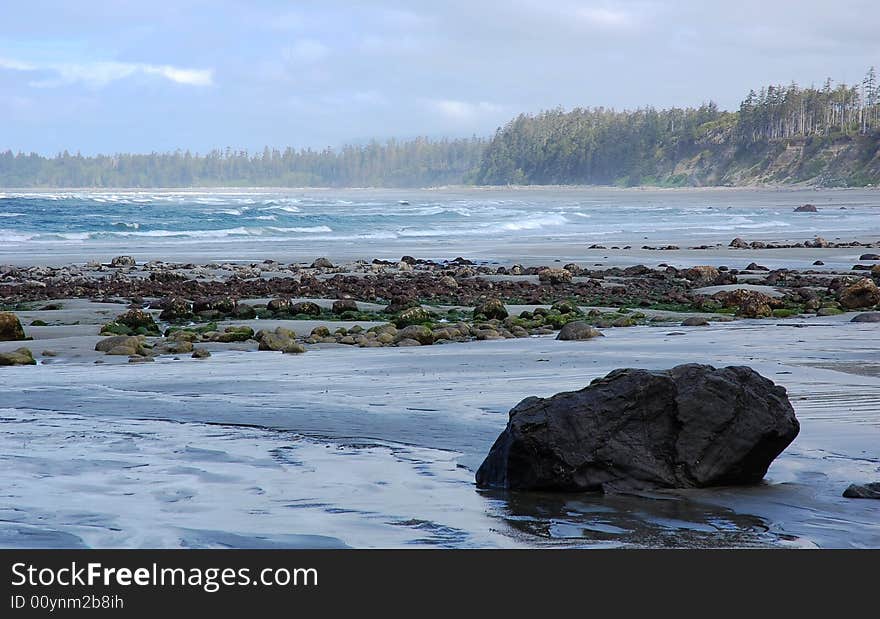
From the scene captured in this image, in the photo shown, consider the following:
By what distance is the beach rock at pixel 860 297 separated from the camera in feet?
45.4

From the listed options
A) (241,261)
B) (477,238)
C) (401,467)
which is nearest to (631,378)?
(401,467)

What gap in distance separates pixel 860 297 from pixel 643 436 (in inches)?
399

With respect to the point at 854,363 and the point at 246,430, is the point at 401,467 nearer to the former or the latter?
the point at 246,430

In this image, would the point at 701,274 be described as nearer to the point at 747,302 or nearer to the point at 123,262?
the point at 747,302

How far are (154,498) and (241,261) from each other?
2198 cm

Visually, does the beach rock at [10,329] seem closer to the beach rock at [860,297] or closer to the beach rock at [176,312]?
the beach rock at [176,312]

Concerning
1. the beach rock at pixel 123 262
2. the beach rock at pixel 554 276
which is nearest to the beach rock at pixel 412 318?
the beach rock at pixel 554 276

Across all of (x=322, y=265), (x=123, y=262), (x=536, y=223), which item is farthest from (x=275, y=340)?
(x=536, y=223)

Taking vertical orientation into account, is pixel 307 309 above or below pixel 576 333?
below

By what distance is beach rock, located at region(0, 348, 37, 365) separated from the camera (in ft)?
31.2

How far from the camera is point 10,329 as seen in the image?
11305 mm

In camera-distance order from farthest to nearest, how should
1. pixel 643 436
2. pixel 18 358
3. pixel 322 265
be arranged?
pixel 322 265 < pixel 18 358 < pixel 643 436

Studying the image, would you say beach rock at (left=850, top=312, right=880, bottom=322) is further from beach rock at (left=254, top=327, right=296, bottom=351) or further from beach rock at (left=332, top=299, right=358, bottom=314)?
beach rock at (left=254, top=327, right=296, bottom=351)

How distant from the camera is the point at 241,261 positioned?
26.2m
